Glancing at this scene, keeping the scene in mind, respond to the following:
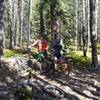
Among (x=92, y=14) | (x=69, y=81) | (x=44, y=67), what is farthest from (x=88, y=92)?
(x=92, y=14)

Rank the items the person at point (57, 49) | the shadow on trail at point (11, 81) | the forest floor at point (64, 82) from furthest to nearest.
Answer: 1. the person at point (57, 49)
2. the forest floor at point (64, 82)
3. the shadow on trail at point (11, 81)

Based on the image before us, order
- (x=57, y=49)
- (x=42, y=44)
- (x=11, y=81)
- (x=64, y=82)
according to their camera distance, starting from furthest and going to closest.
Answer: (x=57, y=49) → (x=42, y=44) → (x=64, y=82) → (x=11, y=81)

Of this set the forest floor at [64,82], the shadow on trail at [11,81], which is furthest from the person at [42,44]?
the shadow on trail at [11,81]

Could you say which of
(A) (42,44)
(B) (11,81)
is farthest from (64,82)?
(B) (11,81)

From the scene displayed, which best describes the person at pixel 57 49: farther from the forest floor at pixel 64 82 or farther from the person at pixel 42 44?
the forest floor at pixel 64 82

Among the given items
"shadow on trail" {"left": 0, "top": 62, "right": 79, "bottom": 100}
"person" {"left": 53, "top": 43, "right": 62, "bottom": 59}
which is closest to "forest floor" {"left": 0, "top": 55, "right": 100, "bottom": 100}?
"shadow on trail" {"left": 0, "top": 62, "right": 79, "bottom": 100}

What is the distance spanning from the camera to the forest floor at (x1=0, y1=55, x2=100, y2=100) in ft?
47.0

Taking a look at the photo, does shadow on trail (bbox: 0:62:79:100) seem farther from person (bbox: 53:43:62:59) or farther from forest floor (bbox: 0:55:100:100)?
person (bbox: 53:43:62:59)

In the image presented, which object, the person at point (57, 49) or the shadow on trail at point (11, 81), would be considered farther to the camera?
the person at point (57, 49)

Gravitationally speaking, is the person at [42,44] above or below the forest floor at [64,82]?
above

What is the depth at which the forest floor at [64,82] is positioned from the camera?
1431 centimetres

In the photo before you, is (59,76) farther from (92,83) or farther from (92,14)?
(92,14)

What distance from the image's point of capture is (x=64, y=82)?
16.5m

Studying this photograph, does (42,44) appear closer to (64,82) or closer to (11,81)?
(64,82)
